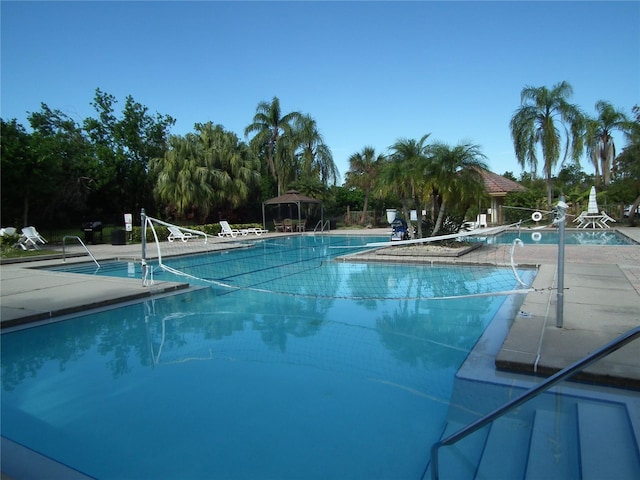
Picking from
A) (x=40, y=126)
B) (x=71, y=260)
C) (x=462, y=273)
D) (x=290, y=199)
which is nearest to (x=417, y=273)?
(x=462, y=273)

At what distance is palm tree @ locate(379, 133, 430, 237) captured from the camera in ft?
42.8

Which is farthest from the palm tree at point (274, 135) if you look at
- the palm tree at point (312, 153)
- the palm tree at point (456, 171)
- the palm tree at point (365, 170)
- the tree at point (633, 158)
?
the tree at point (633, 158)

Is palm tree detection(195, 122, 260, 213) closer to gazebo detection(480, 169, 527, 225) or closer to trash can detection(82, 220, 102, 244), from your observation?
trash can detection(82, 220, 102, 244)

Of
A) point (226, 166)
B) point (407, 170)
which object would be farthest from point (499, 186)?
point (226, 166)

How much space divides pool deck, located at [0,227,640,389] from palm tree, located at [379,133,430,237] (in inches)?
104

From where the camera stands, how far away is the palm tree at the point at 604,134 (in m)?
26.5

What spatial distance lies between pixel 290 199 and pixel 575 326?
22.2 metres

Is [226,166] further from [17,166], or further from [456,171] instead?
[456,171]

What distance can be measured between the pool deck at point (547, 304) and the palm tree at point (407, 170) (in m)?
2.65

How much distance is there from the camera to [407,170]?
13172 mm

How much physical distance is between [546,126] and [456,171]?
16.0 metres

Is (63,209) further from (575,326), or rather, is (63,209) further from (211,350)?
(575,326)

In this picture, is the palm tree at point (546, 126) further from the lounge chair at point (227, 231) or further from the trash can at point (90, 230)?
the trash can at point (90, 230)

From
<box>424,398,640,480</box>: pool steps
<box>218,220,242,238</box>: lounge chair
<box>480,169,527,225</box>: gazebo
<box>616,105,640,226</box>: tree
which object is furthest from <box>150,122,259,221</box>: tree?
<box>616,105,640,226</box>: tree
